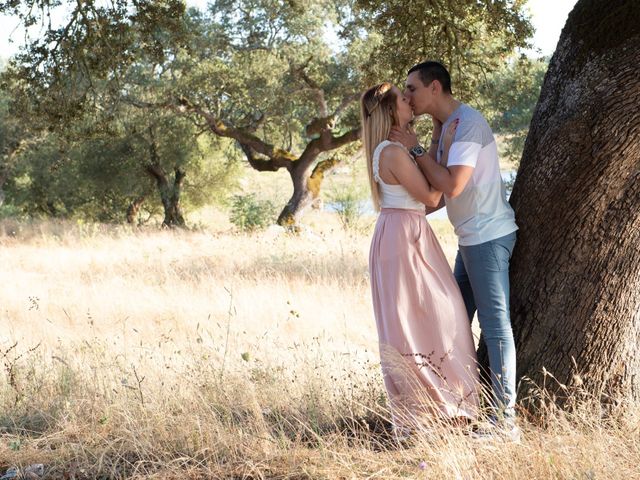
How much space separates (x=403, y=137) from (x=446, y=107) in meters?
0.34

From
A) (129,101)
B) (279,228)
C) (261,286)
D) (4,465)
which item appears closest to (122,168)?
(129,101)

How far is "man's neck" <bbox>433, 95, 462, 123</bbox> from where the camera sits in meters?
4.20

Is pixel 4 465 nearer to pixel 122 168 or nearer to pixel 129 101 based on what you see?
pixel 129 101

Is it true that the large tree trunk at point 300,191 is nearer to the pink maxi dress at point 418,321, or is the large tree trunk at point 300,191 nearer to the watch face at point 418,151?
the pink maxi dress at point 418,321

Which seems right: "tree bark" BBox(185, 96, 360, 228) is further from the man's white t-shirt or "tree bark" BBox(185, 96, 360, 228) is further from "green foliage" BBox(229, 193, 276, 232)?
the man's white t-shirt

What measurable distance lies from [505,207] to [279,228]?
1508 centimetres

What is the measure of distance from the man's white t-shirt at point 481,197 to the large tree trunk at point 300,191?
56.9 feet

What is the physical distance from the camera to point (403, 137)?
408cm

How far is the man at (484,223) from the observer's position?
3.84 metres

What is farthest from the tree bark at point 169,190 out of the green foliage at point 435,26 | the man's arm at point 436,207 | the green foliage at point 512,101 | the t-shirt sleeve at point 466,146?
the t-shirt sleeve at point 466,146

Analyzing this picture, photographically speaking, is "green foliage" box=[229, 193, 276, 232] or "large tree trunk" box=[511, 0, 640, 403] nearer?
"large tree trunk" box=[511, 0, 640, 403]

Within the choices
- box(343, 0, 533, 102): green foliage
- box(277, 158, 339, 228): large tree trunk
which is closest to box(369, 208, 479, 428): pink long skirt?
box(343, 0, 533, 102): green foliage

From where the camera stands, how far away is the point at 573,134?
3795mm

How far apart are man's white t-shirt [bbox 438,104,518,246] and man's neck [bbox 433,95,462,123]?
0.65ft
